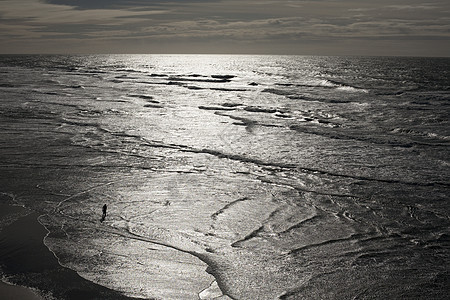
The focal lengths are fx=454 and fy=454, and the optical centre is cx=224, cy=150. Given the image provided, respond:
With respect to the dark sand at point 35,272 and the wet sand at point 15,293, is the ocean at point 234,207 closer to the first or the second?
the dark sand at point 35,272

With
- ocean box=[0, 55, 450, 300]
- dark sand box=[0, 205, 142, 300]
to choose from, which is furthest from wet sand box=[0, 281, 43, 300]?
ocean box=[0, 55, 450, 300]

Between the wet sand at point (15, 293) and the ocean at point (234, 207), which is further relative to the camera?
the ocean at point (234, 207)

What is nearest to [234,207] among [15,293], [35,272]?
[35,272]

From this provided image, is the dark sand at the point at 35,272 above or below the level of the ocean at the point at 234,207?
above

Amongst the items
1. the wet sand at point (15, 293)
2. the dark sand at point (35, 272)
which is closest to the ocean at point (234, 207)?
the dark sand at point (35, 272)

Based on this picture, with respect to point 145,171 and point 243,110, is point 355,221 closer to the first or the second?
point 145,171

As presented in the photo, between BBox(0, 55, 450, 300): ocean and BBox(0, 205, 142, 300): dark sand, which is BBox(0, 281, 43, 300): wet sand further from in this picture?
BBox(0, 55, 450, 300): ocean

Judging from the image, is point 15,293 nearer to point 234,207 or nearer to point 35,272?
point 35,272

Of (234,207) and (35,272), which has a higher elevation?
(35,272)
